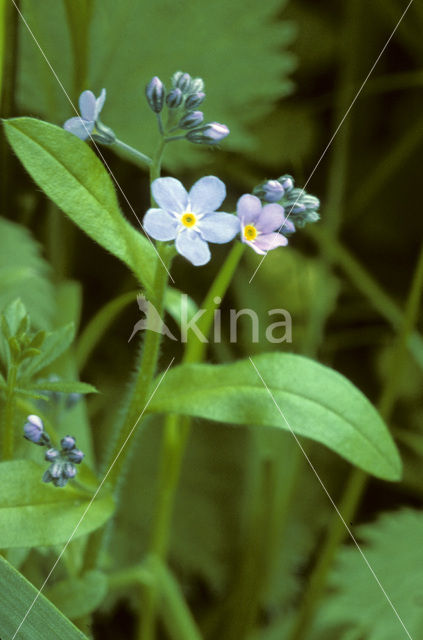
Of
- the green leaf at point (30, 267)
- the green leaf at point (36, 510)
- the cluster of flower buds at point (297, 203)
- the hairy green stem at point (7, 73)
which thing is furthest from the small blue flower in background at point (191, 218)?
the green leaf at point (30, 267)

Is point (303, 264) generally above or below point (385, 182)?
below

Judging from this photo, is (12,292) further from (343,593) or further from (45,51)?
(343,593)

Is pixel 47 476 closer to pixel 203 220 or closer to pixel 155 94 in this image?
pixel 203 220

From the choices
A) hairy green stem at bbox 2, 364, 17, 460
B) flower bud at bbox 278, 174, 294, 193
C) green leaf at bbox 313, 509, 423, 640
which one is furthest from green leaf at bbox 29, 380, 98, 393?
green leaf at bbox 313, 509, 423, 640

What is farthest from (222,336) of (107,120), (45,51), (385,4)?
(385,4)

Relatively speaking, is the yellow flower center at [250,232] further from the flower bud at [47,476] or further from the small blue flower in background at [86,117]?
the flower bud at [47,476]

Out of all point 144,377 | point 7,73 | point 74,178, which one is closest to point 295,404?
point 144,377
